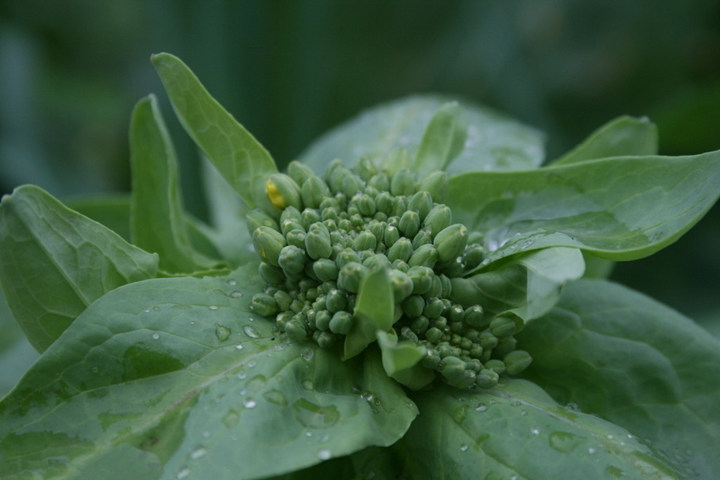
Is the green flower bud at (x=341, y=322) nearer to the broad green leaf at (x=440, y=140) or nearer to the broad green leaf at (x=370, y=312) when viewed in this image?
the broad green leaf at (x=370, y=312)

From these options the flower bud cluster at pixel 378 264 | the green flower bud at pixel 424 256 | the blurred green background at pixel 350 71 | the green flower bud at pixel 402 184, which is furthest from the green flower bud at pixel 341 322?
the blurred green background at pixel 350 71

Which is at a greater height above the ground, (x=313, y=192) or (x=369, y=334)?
(x=313, y=192)

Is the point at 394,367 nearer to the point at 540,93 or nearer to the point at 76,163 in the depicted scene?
the point at 540,93

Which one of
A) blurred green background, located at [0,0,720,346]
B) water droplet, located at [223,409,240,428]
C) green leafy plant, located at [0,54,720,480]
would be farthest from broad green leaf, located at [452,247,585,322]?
blurred green background, located at [0,0,720,346]

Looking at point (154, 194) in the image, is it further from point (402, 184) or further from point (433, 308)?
point (433, 308)

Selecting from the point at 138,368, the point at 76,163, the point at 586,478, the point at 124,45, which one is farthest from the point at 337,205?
the point at 124,45

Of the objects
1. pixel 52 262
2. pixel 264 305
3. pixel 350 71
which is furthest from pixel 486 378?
pixel 350 71

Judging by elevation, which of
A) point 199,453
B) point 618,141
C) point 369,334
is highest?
point 618,141
